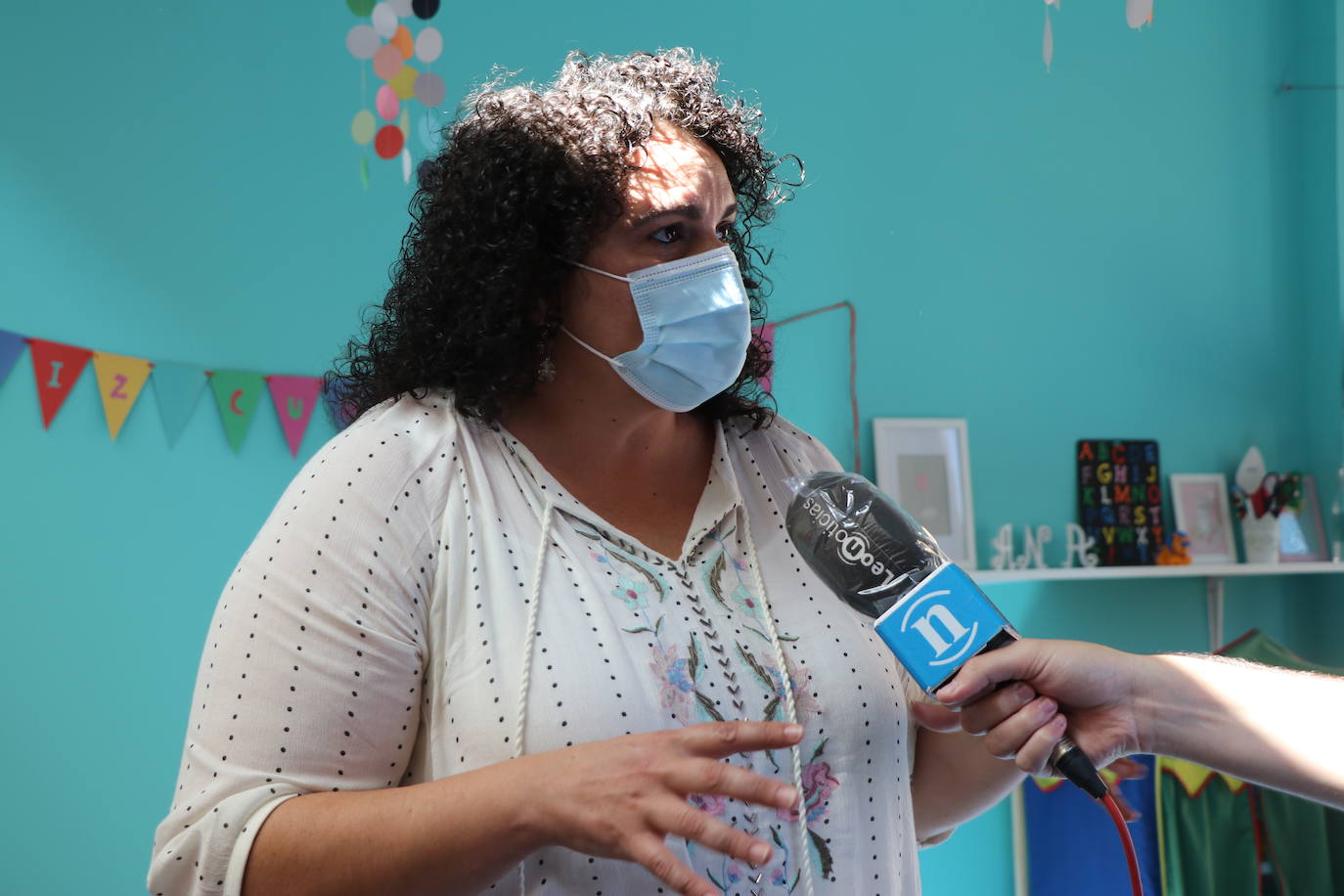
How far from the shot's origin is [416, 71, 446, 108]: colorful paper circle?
2.69 m

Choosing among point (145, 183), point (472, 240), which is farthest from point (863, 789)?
point (145, 183)

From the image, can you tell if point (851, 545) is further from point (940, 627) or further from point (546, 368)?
point (546, 368)

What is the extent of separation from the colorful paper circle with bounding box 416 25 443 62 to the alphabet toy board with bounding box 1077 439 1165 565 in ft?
6.94

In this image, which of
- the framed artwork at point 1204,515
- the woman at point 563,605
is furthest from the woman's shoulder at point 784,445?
the framed artwork at point 1204,515

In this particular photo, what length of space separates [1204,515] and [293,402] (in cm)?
268

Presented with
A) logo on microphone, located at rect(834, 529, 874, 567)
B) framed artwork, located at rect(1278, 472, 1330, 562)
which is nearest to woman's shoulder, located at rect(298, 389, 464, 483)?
logo on microphone, located at rect(834, 529, 874, 567)

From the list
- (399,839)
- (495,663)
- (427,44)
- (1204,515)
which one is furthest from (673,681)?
(1204,515)

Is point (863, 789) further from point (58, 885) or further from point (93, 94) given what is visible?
point (93, 94)

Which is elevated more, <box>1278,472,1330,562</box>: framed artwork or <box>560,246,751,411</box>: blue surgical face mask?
<box>560,246,751,411</box>: blue surgical face mask

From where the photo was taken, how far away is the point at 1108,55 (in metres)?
3.50

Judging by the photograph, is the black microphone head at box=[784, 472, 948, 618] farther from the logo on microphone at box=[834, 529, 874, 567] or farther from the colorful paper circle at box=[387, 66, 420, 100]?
the colorful paper circle at box=[387, 66, 420, 100]

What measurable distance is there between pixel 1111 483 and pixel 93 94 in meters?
2.86

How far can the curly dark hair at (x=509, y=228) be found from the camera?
49.7 inches

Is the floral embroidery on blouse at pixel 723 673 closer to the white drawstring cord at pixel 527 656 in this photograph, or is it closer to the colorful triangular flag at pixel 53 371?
the white drawstring cord at pixel 527 656
